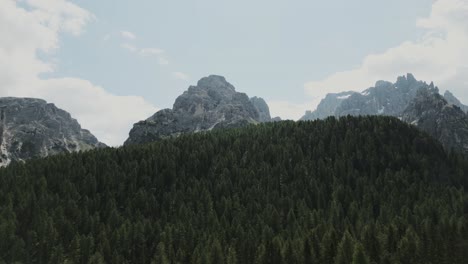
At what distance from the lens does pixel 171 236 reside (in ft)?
441

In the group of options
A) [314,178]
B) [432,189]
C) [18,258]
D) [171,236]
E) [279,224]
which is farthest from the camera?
[314,178]

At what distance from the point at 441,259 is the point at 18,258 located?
341 feet

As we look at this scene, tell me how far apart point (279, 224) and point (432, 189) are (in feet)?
238

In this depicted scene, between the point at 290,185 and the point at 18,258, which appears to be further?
the point at 290,185

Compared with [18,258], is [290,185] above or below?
above

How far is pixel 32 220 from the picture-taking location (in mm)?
142125

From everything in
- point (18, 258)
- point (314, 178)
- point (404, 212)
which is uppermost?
point (314, 178)

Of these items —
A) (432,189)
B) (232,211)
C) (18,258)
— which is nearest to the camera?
(18,258)

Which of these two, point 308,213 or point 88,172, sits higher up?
point 88,172

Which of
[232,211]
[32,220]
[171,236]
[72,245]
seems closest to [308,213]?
[232,211]

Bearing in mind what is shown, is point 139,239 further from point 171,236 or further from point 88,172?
point 88,172

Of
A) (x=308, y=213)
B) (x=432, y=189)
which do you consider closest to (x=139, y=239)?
(x=308, y=213)

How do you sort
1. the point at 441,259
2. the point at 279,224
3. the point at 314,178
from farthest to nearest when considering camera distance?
the point at 314,178 → the point at 279,224 → the point at 441,259

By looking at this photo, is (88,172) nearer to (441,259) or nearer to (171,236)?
(171,236)
